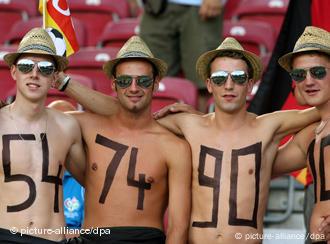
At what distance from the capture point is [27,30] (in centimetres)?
1155

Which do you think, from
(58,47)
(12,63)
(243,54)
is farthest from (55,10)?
(243,54)

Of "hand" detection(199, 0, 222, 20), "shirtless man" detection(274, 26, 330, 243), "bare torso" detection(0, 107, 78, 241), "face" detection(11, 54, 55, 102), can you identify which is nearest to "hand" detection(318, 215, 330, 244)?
"shirtless man" detection(274, 26, 330, 243)

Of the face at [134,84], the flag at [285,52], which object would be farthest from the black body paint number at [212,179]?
the flag at [285,52]

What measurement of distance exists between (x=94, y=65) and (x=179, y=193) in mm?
2883

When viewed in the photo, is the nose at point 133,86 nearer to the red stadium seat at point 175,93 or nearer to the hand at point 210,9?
the red stadium seat at point 175,93

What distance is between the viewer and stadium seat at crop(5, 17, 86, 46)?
11539mm

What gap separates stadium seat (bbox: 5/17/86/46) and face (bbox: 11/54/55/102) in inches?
139

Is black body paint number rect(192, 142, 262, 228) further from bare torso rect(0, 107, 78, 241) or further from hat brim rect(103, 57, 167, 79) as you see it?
bare torso rect(0, 107, 78, 241)

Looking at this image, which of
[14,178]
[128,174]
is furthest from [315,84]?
[14,178]

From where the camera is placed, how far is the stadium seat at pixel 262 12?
1179cm

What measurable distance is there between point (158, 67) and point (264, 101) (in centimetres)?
171

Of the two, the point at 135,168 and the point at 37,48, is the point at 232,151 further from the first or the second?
the point at 37,48

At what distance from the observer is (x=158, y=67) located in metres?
8.48

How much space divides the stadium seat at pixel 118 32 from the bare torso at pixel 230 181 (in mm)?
3263
